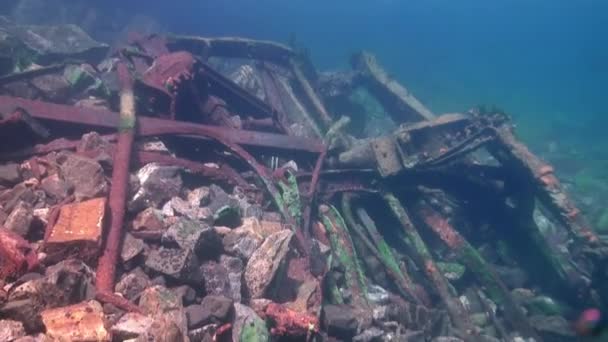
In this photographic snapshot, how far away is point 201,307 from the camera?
2.90m

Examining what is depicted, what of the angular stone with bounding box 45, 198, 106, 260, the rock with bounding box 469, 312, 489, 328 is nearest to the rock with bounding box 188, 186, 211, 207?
the angular stone with bounding box 45, 198, 106, 260

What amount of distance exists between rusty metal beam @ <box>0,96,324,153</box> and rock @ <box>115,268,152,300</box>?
2.22m

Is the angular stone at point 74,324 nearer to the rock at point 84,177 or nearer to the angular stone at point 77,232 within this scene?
the angular stone at point 77,232

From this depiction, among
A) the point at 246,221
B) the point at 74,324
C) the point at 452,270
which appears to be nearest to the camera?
the point at 74,324

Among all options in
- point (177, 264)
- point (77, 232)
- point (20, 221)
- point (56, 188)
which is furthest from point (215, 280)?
point (56, 188)

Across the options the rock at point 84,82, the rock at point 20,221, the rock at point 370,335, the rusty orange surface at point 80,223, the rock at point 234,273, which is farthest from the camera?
the rock at point 84,82

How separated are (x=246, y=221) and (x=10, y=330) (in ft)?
7.69

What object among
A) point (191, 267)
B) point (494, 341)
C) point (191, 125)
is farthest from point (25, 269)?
point (494, 341)

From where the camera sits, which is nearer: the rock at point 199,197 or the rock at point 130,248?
the rock at point 130,248

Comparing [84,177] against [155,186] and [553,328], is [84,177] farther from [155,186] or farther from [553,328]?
[553,328]

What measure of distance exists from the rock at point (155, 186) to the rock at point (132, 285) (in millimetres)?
911

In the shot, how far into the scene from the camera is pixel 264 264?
3535mm

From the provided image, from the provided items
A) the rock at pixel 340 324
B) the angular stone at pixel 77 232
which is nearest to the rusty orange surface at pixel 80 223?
the angular stone at pixel 77 232

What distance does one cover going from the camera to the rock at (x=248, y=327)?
9.49 feet
